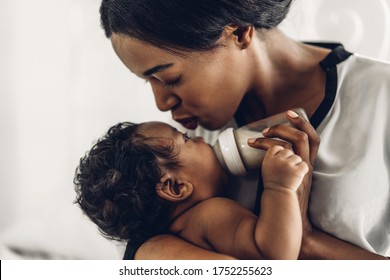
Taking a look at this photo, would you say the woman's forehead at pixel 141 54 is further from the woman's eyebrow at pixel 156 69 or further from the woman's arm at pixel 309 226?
the woman's arm at pixel 309 226

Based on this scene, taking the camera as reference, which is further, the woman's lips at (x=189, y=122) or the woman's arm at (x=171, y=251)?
the woman's lips at (x=189, y=122)

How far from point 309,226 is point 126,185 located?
11.0 inches

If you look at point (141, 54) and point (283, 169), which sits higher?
point (141, 54)

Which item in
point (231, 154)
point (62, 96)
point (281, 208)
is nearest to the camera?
point (281, 208)

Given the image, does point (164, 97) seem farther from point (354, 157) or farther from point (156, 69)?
point (354, 157)

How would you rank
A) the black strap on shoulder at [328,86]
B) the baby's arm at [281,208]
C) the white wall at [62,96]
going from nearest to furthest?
the baby's arm at [281,208] < the black strap on shoulder at [328,86] < the white wall at [62,96]

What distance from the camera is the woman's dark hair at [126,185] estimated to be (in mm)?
733

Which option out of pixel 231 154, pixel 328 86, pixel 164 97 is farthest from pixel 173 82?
pixel 328 86

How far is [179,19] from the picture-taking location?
2.23 feet

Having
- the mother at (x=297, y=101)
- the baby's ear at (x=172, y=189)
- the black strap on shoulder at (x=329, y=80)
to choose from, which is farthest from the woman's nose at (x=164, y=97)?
the black strap on shoulder at (x=329, y=80)

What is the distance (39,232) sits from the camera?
92 cm

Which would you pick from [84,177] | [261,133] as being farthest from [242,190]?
[84,177]

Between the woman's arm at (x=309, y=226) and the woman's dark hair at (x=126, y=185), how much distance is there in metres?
0.17

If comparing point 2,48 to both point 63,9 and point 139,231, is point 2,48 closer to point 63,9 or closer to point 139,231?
point 63,9
